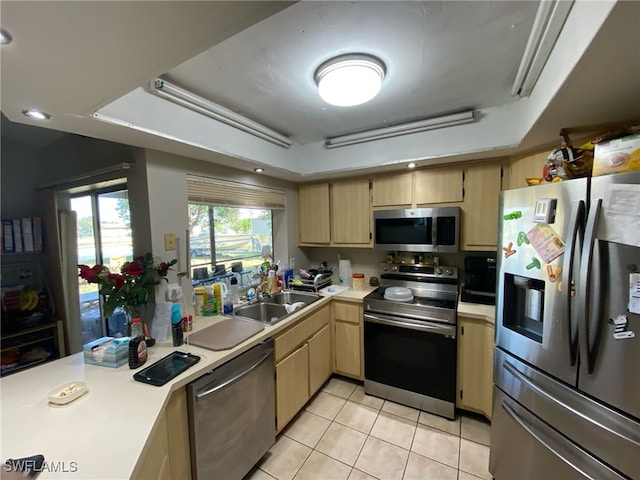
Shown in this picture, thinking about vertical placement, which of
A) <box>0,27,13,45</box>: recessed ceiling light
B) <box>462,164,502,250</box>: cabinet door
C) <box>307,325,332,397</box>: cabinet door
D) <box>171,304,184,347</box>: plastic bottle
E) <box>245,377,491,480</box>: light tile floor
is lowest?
<box>245,377,491,480</box>: light tile floor

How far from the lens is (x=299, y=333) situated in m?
2.02

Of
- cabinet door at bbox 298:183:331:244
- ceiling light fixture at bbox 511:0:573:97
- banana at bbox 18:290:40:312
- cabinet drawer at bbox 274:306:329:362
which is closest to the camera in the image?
ceiling light fixture at bbox 511:0:573:97

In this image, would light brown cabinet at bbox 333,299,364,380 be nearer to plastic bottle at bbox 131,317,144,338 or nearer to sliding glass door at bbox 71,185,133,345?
plastic bottle at bbox 131,317,144,338

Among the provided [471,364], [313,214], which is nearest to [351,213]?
[313,214]

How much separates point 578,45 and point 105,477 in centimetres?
197

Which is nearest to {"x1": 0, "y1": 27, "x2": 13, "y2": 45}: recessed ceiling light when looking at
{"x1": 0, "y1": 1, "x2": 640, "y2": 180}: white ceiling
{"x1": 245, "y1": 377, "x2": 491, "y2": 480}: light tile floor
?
{"x1": 0, "y1": 1, "x2": 640, "y2": 180}: white ceiling

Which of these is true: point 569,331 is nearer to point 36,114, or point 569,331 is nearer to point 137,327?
point 137,327

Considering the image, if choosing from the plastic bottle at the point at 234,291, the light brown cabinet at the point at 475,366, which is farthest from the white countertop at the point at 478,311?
the plastic bottle at the point at 234,291

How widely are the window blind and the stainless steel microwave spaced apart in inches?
43.4

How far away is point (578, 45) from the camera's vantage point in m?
0.86

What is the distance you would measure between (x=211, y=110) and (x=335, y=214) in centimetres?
154

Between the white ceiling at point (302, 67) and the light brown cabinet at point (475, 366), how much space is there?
4.44ft

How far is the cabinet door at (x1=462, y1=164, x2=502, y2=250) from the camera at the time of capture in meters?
2.09

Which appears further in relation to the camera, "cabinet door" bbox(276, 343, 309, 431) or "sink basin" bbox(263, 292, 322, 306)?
"sink basin" bbox(263, 292, 322, 306)
